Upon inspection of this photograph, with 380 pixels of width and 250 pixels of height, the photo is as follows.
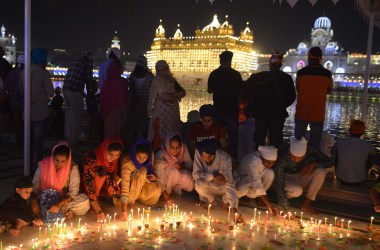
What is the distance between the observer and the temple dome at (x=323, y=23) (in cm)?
8381

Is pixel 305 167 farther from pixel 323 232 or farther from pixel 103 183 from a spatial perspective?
pixel 103 183

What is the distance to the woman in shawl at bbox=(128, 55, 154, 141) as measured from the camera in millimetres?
5926

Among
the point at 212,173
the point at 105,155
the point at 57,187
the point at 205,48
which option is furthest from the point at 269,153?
the point at 205,48

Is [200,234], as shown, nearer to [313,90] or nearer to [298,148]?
[298,148]

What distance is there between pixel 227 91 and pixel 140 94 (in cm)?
144

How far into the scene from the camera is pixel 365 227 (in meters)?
3.95

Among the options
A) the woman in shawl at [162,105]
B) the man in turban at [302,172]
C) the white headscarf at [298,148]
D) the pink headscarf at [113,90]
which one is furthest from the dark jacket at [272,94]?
the pink headscarf at [113,90]

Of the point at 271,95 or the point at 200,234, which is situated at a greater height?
the point at 271,95

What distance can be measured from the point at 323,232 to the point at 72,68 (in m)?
4.33

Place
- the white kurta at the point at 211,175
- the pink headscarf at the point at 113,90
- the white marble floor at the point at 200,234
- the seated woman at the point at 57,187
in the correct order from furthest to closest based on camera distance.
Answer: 1. the pink headscarf at the point at 113,90
2. the white kurta at the point at 211,175
3. the seated woman at the point at 57,187
4. the white marble floor at the point at 200,234

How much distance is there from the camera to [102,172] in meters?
4.07

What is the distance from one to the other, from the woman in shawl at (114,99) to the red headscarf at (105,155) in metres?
1.49

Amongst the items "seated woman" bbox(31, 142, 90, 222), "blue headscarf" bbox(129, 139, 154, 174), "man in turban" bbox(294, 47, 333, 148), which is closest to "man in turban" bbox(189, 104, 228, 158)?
"blue headscarf" bbox(129, 139, 154, 174)

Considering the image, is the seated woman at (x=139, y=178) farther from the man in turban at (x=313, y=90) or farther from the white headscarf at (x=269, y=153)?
the man in turban at (x=313, y=90)
